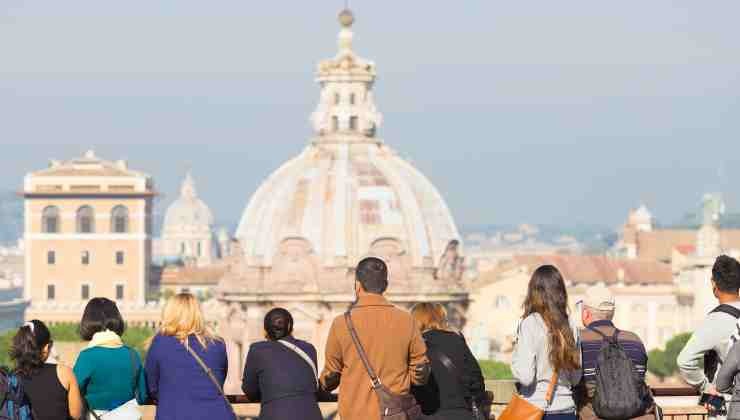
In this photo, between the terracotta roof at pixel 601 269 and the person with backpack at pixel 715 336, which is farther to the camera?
the terracotta roof at pixel 601 269

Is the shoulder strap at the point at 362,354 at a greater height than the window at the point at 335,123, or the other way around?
the window at the point at 335,123

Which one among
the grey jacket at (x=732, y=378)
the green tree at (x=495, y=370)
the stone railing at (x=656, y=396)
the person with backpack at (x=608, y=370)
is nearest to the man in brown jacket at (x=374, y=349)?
the person with backpack at (x=608, y=370)

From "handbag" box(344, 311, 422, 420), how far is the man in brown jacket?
3 cm

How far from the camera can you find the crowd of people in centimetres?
1966

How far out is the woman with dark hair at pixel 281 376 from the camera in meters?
20.3

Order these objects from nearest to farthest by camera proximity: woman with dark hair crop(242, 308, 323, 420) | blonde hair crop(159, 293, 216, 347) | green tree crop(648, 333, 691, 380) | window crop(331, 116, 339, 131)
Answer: blonde hair crop(159, 293, 216, 347), woman with dark hair crop(242, 308, 323, 420), window crop(331, 116, 339, 131), green tree crop(648, 333, 691, 380)

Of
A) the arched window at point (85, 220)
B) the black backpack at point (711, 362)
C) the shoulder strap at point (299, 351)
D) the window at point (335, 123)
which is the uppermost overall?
the arched window at point (85, 220)

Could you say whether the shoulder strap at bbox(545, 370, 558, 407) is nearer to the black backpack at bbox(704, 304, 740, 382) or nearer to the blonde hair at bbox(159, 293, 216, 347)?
the black backpack at bbox(704, 304, 740, 382)

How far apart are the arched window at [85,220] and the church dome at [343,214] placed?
11554 cm

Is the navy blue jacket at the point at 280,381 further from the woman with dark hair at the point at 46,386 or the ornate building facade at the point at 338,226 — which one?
the ornate building facade at the point at 338,226

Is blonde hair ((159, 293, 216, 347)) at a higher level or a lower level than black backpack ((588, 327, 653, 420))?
higher

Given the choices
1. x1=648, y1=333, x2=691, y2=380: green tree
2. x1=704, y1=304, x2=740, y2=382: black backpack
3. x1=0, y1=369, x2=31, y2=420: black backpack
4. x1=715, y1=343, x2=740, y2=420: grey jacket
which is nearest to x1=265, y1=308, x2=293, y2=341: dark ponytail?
x1=0, y1=369, x2=31, y2=420: black backpack

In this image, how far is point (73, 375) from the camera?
1970 centimetres

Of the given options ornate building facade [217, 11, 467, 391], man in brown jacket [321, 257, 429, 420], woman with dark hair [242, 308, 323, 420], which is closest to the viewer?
man in brown jacket [321, 257, 429, 420]
